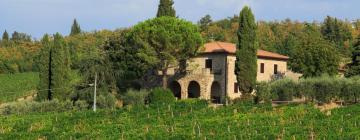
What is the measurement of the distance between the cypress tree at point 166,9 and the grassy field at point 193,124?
15.1 meters

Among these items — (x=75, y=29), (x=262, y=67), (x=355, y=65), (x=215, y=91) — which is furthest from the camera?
(x=75, y=29)

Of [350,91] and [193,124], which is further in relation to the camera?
[350,91]

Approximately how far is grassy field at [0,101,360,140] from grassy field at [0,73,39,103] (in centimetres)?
2651

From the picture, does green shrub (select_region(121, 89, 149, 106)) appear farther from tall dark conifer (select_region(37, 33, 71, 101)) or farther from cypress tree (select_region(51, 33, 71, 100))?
cypress tree (select_region(51, 33, 71, 100))

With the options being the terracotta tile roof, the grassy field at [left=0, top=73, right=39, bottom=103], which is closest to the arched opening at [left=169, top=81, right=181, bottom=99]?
the terracotta tile roof

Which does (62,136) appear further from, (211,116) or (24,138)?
(211,116)

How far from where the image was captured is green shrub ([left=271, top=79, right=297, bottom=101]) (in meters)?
35.0

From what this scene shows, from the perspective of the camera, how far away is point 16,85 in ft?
208

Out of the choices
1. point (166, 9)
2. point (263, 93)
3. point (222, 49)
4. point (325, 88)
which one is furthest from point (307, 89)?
point (166, 9)

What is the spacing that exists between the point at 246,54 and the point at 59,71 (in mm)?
14490

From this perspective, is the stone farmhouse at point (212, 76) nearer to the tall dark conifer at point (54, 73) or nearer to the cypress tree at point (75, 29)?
the tall dark conifer at point (54, 73)

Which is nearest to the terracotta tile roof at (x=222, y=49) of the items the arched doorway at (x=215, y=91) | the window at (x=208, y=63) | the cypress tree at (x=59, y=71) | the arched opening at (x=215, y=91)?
the window at (x=208, y=63)

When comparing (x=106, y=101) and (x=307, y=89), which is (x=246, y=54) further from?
(x=106, y=101)

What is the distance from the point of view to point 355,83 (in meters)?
33.1
